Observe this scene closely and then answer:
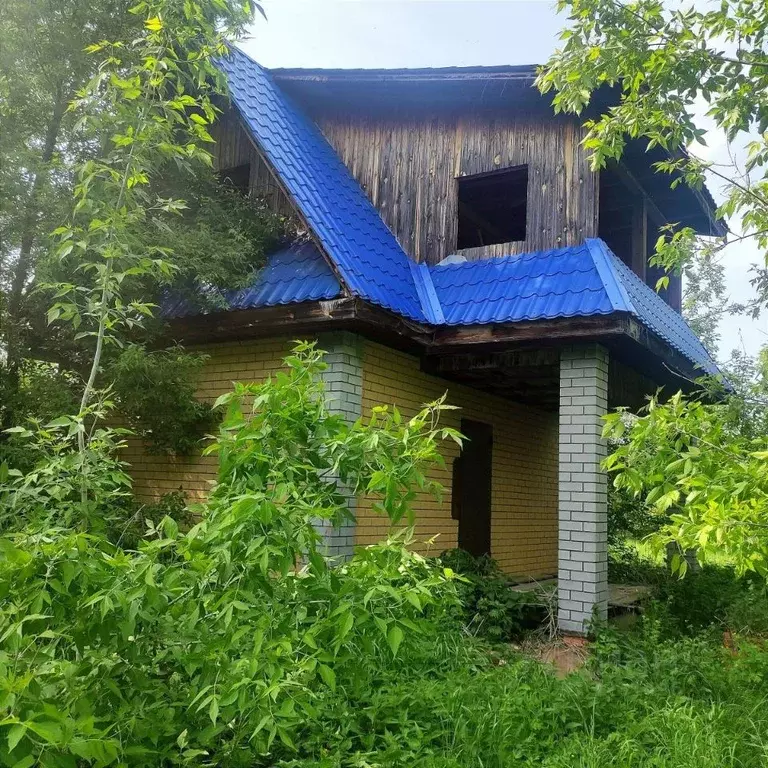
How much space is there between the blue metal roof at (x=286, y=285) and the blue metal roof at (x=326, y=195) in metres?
0.25

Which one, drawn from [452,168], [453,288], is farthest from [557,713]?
[452,168]

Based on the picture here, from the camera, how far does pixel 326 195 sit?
6957mm

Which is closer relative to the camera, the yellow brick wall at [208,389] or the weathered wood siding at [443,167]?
the yellow brick wall at [208,389]

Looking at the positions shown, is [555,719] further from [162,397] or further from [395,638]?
[162,397]

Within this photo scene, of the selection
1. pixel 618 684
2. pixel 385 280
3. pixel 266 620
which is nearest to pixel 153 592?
pixel 266 620

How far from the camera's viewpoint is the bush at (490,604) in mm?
6223

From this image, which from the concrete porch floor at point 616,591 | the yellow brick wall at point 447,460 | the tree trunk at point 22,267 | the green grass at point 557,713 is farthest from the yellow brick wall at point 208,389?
the concrete porch floor at point 616,591

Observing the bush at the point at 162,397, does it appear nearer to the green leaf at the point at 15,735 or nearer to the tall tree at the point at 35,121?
the tall tree at the point at 35,121

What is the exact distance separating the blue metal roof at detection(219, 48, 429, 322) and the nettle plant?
2.95 metres

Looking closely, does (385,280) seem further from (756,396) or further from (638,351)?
(756,396)

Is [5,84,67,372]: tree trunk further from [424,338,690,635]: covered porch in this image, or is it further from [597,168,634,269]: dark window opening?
[597,168,634,269]: dark window opening

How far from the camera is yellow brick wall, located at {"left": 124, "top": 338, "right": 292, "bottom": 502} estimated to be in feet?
22.4

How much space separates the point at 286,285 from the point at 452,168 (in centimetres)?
278

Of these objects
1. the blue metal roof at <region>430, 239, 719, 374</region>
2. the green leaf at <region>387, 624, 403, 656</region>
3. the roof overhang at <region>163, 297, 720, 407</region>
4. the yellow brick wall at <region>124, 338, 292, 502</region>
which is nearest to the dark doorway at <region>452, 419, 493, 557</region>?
the roof overhang at <region>163, 297, 720, 407</region>
